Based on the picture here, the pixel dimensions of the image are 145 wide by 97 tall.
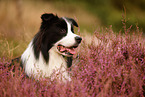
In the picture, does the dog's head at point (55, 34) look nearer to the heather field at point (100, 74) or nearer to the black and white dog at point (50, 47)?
the black and white dog at point (50, 47)

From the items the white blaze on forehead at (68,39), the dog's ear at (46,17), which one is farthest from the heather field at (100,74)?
the dog's ear at (46,17)

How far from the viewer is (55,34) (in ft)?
12.5

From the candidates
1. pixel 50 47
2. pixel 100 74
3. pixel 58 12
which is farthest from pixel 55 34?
pixel 58 12

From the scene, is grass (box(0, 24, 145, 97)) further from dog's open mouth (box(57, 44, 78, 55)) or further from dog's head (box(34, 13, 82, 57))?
dog's head (box(34, 13, 82, 57))

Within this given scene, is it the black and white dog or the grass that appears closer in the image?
the grass

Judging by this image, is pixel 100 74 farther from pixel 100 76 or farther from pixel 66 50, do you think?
pixel 66 50

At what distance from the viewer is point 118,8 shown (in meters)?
21.7

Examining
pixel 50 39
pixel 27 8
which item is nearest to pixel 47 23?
pixel 50 39

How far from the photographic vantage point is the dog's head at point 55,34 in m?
3.74

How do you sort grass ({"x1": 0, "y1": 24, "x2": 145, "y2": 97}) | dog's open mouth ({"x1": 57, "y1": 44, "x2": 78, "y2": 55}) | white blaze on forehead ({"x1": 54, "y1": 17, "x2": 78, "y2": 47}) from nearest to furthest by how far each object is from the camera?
grass ({"x1": 0, "y1": 24, "x2": 145, "y2": 97})
white blaze on forehead ({"x1": 54, "y1": 17, "x2": 78, "y2": 47})
dog's open mouth ({"x1": 57, "y1": 44, "x2": 78, "y2": 55})

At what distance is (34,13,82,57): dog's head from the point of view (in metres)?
3.74

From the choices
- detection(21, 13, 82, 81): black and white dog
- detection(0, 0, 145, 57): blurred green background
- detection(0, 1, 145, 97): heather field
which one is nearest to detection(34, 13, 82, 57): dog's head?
detection(21, 13, 82, 81): black and white dog

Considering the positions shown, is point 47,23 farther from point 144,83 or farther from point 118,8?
point 118,8

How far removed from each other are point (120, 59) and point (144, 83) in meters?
0.58
